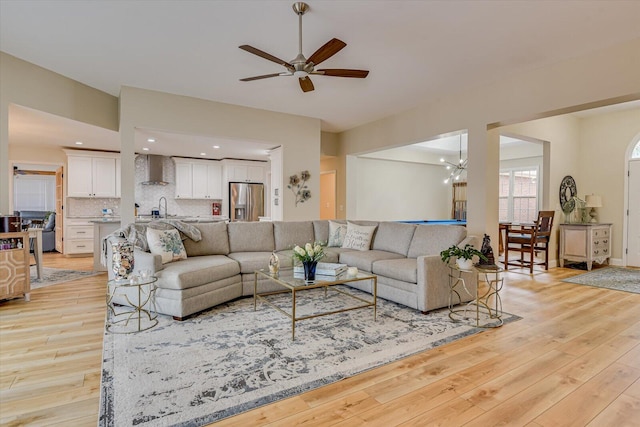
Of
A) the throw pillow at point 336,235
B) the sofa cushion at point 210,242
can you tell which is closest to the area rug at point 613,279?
the throw pillow at point 336,235

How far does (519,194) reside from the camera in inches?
345

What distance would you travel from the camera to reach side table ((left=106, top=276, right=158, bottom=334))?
2.97m

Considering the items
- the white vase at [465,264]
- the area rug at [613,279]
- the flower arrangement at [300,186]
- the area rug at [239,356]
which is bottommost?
the area rug at [239,356]

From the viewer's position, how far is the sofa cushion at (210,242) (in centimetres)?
416

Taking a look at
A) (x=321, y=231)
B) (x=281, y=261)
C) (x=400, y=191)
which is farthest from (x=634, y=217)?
(x=281, y=261)

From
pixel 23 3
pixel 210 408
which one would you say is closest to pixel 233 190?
pixel 23 3

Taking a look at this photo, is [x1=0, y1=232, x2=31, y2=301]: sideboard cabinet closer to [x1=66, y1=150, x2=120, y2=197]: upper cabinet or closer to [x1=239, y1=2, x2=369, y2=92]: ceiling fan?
[x1=239, y1=2, x2=369, y2=92]: ceiling fan

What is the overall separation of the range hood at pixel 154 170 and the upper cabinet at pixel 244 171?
1660 mm

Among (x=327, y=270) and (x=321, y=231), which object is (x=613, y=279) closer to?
(x=321, y=231)

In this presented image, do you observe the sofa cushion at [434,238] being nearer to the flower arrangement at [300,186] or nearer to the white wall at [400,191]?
the flower arrangement at [300,186]

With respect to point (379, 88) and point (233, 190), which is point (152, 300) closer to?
point (379, 88)

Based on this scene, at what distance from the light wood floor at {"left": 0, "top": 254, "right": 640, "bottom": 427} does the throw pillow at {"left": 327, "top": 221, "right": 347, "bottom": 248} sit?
8.23ft

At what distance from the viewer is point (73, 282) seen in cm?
482

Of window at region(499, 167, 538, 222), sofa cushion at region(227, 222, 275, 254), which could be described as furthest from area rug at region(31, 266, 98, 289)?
window at region(499, 167, 538, 222)
